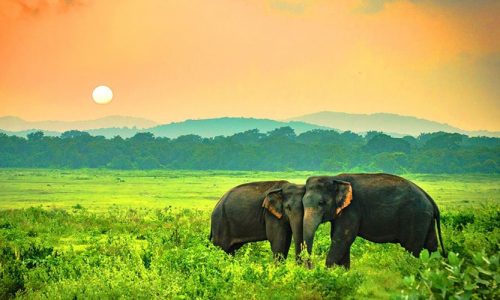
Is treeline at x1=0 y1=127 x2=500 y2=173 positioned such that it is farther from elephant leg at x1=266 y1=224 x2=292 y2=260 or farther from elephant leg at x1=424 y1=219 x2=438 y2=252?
elephant leg at x1=266 y1=224 x2=292 y2=260

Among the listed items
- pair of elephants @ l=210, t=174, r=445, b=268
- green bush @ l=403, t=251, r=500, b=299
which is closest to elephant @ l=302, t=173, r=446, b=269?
pair of elephants @ l=210, t=174, r=445, b=268

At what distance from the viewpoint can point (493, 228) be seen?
658 inches

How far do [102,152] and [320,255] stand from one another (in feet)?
293

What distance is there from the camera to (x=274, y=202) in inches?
523

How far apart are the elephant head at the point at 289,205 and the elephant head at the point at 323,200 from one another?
0.33 meters

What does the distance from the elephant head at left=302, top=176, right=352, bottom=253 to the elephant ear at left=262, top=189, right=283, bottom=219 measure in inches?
27.0

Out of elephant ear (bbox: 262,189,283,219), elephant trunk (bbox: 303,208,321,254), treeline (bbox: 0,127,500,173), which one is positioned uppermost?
treeline (bbox: 0,127,500,173)

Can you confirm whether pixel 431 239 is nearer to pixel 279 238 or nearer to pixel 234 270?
pixel 279 238

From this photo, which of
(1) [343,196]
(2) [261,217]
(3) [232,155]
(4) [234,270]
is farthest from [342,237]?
(3) [232,155]

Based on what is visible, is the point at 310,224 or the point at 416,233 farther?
the point at 416,233

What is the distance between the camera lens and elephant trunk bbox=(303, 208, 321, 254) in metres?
12.3

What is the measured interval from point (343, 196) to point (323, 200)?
0.41 meters

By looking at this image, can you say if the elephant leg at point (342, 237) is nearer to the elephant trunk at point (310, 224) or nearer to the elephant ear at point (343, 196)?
the elephant ear at point (343, 196)

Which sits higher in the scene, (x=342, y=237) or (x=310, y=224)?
(x=310, y=224)
